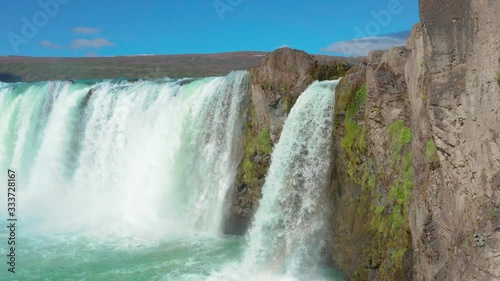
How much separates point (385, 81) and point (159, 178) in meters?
10.2

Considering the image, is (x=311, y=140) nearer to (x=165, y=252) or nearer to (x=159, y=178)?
(x=165, y=252)

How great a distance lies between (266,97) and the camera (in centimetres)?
1500

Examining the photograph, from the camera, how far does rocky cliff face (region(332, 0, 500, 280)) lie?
244 inches

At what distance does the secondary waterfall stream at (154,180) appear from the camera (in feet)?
40.1

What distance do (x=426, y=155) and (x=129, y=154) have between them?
13294 millimetres

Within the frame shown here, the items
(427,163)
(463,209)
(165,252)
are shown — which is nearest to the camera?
(463,209)

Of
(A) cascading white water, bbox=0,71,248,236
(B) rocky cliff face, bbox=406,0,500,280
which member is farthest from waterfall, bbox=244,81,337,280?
(B) rocky cliff face, bbox=406,0,500,280

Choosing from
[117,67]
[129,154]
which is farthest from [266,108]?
[117,67]

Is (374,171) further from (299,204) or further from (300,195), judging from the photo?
(299,204)

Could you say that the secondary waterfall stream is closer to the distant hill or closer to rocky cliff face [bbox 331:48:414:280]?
rocky cliff face [bbox 331:48:414:280]

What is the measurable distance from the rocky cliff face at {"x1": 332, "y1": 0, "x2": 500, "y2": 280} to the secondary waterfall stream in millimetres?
1018

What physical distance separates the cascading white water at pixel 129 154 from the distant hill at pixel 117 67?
28.1m

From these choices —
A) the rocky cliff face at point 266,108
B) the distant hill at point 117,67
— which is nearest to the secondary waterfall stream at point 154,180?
the rocky cliff face at point 266,108

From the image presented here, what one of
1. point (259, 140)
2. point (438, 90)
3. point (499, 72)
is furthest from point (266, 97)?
point (499, 72)
